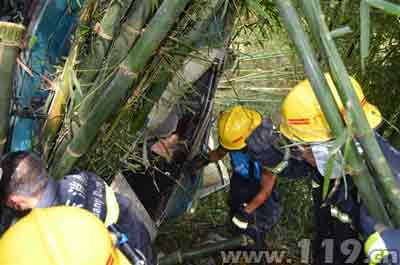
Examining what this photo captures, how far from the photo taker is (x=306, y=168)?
3037 mm

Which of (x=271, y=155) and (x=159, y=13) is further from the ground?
(x=159, y=13)

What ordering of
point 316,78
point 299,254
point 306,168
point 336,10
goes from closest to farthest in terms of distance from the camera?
point 316,78, point 336,10, point 306,168, point 299,254

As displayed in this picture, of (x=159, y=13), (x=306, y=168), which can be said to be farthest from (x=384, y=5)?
(x=306, y=168)

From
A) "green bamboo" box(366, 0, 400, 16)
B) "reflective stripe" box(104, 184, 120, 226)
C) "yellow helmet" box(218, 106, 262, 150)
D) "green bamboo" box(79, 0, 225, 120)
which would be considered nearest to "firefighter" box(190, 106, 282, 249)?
"yellow helmet" box(218, 106, 262, 150)

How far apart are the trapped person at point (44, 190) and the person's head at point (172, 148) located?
126 centimetres

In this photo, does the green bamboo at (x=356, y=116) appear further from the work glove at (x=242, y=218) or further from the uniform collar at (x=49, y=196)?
the work glove at (x=242, y=218)

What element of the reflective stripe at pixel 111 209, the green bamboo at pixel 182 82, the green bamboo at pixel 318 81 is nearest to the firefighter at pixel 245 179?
the green bamboo at pixel 182 82

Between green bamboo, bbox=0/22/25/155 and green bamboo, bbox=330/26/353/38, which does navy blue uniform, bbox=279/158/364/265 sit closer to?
green bamboo, bbox=330/26/353/38

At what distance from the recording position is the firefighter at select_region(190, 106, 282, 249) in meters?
3.51

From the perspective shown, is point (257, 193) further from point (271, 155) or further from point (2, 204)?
point (2, 204)

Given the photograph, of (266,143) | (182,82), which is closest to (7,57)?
(182,82)

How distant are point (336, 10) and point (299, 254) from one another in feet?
Answer: 6.31

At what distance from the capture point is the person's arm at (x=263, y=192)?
3413 millimetres

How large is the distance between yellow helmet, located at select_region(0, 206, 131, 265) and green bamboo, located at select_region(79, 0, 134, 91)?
2.50 ft
